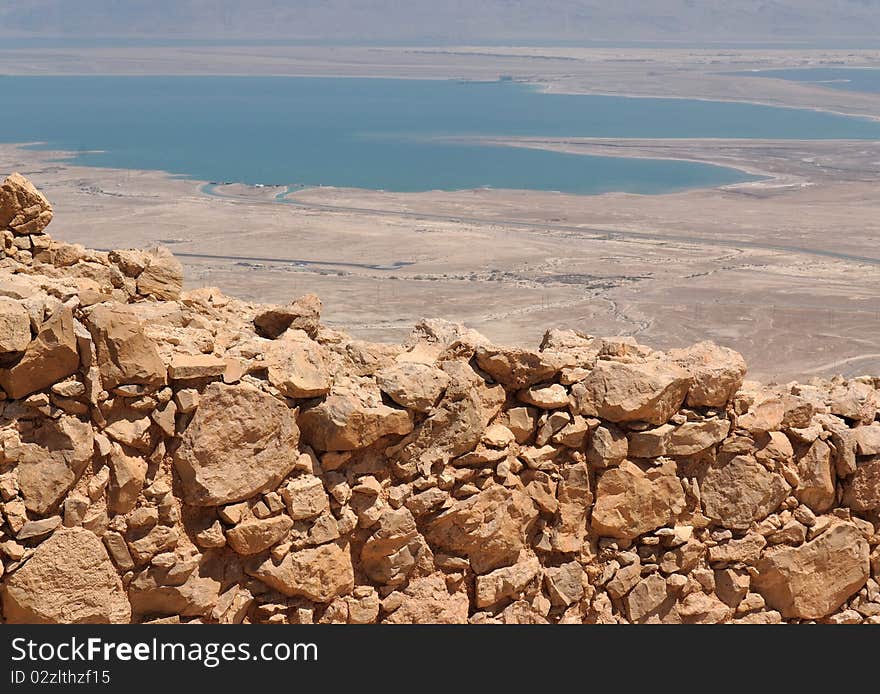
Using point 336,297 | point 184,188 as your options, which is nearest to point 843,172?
point 184,188

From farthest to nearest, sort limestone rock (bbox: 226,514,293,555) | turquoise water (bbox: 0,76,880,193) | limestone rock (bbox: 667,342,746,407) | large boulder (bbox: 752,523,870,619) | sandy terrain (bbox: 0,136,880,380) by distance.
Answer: turquoise water (bbox: 0,76,880,193) < sandy terrain (bbox: 0,136,880,380) < large boulder (bbox: 752,523,870,619) < limestone rock (bbox: 667,342,746,407) < limestone rock (bbox: 226,514,293,555)

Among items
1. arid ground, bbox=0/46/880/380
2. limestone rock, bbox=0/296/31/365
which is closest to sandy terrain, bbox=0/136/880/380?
arid ground, bbox=0/46/880/380

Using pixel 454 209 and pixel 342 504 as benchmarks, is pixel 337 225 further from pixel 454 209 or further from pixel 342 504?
pixel 342 504

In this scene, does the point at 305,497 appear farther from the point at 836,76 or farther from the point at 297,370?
the point at 836,76

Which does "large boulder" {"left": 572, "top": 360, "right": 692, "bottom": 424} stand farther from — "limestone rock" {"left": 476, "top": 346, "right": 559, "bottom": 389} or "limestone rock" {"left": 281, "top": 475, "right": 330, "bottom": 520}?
"limestone rock" {"left": 281, "top": 475, "right": 330, "bottom": 520}

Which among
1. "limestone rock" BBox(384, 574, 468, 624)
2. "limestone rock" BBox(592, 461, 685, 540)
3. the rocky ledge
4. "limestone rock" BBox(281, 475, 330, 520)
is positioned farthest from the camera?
"limestone rock" BBox(592, 461, 685, 540)

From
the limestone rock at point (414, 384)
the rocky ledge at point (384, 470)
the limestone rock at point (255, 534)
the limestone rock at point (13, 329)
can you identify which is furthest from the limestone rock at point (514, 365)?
the limestone rock at point (13, 329)

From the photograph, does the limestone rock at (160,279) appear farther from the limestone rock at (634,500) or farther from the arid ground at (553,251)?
the arid ground at (553,251)
